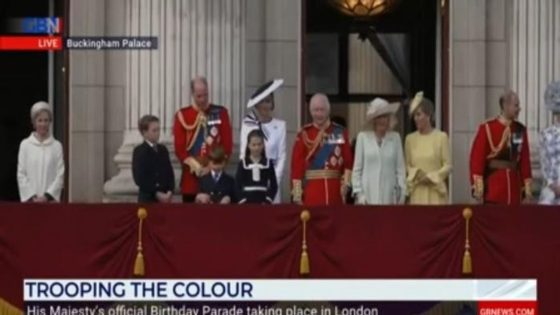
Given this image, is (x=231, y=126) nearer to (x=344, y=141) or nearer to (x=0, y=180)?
(x=344, y=141)

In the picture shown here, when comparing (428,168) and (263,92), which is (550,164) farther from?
(263,92)

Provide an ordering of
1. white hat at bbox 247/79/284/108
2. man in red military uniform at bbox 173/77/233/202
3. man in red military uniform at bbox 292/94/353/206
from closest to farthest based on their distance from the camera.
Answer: man in red military uniform at bbox 292/94/353/206, man in red military uniform at bbox 173/77/233/202, white hat at bbox 247/79/284/108

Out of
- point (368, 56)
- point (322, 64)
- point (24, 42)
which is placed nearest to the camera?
point (24, 42)

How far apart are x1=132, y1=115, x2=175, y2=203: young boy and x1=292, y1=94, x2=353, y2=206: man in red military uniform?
1.36 m

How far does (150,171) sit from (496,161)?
3700 mm

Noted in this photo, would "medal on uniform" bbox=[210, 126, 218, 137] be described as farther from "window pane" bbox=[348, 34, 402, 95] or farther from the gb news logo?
"window pane" bbox=[348, 34, 402, 95]

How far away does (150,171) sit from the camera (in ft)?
60.8

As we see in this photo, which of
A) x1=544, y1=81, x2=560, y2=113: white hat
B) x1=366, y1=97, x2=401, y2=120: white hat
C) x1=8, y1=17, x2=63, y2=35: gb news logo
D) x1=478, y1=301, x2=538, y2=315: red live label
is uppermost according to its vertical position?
x1=8, y1=17, x2=63, y2=35: gb news logo

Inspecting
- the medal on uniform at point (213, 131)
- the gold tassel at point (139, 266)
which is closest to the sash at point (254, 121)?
the medal on uniform at point (213, 131)

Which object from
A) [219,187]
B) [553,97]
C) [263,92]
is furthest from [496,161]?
[219,187]

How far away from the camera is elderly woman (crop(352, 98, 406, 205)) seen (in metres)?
18.3

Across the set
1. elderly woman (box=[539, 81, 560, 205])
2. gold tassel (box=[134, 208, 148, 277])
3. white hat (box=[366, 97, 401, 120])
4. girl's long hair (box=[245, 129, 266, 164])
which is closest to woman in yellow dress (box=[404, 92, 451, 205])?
white hat (box=[366, 97, 401, 120])

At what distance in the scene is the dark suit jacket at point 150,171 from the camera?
18.5m

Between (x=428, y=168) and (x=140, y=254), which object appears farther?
(x=428, y=168)
